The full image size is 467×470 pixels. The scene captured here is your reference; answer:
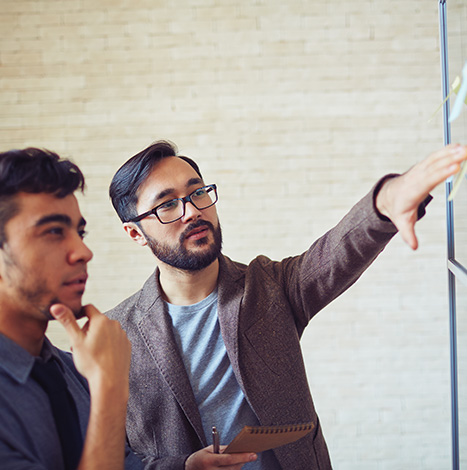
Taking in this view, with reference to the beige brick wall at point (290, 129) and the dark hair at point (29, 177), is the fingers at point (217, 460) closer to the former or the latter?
the dark hair at point (29, 177)

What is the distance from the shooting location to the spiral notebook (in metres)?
1.27

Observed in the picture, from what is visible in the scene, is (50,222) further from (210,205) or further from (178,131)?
(178,131)

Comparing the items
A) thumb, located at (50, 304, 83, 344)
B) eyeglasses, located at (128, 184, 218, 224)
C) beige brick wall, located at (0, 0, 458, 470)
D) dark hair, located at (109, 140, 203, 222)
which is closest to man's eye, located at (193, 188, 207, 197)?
eyeglasses, located at (128, 184, 218, 224)

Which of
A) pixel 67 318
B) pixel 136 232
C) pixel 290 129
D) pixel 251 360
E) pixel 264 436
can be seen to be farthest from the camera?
pixel 290 129

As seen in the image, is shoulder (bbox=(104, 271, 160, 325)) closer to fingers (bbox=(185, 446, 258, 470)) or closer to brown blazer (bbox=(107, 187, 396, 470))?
brown blazer (bbox=(107, 187, 396, 470))

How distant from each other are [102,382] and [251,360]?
25.6 inches

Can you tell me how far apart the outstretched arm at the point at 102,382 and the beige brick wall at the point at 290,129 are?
2.32 metres

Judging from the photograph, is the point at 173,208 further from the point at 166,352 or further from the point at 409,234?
the point at 409,234

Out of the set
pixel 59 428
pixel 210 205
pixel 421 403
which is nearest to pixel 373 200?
pixel 210 205

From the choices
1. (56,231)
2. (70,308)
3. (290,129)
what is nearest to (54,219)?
(56,231)

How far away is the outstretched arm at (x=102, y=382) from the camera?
1.12 meters

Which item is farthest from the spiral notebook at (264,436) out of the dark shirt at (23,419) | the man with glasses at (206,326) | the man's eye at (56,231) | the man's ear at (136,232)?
the man's ear at (136,232)

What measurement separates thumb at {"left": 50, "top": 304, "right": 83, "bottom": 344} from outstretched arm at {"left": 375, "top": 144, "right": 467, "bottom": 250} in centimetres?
71

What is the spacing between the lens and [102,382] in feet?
3.80
